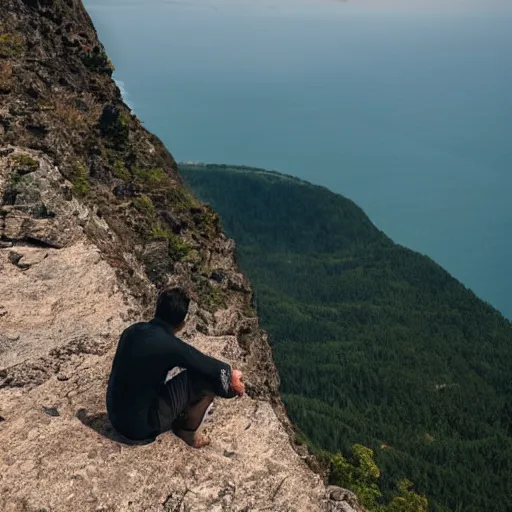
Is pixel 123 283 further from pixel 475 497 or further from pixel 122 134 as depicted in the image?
pixel 475 497

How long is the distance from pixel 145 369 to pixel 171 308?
1.32 m

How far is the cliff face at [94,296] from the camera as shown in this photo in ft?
36.2

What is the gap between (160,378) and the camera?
1057 centimetres

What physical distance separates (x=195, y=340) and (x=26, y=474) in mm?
6922

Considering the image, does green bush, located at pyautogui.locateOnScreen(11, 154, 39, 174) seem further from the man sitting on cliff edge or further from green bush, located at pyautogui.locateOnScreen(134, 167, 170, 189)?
the man sitting on cliff edge

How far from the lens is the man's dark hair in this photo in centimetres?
1104

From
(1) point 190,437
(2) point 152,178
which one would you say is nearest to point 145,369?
(1) point 190,437

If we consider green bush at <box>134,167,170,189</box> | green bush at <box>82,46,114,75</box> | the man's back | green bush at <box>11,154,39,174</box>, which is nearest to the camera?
the man's back

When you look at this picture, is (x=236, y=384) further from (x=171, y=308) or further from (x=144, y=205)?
(x=144, y=205)

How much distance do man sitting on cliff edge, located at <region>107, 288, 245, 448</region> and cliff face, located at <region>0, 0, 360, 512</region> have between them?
3.02 feet

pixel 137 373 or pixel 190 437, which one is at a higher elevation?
pixel 137 373

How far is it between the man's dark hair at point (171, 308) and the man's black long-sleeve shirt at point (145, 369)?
0.42 ft

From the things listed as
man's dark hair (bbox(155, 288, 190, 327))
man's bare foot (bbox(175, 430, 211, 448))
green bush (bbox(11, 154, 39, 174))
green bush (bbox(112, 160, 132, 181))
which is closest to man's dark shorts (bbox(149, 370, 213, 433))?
man's bare foot (bbox(175, 430, 211, 448))

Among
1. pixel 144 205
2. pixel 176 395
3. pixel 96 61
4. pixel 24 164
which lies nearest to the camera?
pixel 176 395
